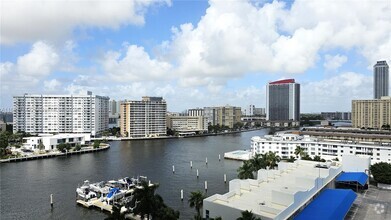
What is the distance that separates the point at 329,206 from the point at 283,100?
148 meters

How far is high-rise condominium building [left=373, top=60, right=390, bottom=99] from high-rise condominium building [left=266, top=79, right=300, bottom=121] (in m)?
43.5

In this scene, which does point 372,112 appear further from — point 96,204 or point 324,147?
point 96,204

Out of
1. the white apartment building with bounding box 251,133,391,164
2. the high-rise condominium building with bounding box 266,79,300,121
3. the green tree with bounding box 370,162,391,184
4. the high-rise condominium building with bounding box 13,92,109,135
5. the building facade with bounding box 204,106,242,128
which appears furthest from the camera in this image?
the high-rise condominium building with bounding box 266,79,300,121

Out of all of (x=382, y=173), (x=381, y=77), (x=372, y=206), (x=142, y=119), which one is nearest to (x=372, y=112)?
(x=381, y=77)

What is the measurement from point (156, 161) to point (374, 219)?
30749 millimetres

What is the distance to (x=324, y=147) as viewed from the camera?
1587 inches

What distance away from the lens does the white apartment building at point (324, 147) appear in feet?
118

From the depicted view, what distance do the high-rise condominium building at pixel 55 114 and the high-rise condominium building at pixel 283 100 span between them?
10402 centimetres

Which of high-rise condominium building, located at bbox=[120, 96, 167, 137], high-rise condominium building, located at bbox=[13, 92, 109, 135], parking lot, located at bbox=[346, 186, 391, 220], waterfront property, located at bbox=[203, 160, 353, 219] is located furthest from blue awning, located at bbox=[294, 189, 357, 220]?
high-rise condominium building, located at bbox=[13, 92, 109, 135]

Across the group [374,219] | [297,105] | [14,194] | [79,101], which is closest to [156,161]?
[14,194]

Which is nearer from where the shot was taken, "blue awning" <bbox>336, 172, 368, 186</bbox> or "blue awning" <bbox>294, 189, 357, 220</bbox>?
"blue awning" <bbox>294, 189, 357, 220</bbox>

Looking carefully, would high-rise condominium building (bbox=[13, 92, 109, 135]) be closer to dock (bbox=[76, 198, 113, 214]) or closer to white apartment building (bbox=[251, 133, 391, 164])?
white apartment building (bbox=[251, 133, 391, 164])

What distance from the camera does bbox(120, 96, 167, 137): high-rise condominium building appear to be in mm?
87688

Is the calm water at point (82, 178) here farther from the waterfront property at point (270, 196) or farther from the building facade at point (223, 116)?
the building facade at point (223, 116)
